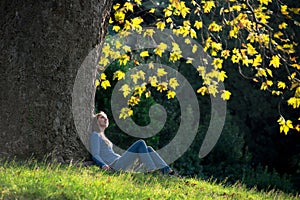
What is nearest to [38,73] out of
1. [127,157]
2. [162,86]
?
[127,157]

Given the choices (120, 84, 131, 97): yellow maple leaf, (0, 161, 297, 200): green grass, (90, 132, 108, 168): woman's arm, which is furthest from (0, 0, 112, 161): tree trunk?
(120, 84, 131, 97): yellow maple leaf

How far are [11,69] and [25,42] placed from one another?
1.26ft

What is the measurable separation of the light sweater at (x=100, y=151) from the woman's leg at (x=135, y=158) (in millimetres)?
215

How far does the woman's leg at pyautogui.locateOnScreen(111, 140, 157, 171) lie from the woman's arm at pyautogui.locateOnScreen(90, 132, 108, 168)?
0.27 metres

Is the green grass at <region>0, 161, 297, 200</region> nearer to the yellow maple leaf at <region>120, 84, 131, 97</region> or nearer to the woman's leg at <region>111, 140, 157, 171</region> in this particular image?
the woman's leg at <region>111, 140, 157, 171</region>

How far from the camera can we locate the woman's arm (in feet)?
27.0

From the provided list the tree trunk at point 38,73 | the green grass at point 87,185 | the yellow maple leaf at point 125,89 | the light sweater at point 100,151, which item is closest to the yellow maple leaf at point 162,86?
the yellow maple leaf at point 125,89

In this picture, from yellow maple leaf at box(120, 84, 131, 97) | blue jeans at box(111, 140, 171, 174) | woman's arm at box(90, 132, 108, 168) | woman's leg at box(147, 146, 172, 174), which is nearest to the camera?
woman's arm at box(90, 132, 108, 168)

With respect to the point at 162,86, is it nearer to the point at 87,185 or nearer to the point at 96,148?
the point at 96,148

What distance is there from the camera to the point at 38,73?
762 centimetres

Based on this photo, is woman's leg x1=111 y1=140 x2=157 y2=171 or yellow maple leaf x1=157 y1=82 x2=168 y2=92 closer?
woman's leg x1=111 y1=140 x2=157 y2=171

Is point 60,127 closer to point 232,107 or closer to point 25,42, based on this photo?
point 25,42

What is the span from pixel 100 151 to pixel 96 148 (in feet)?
1.74

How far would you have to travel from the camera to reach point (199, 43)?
1930cm
